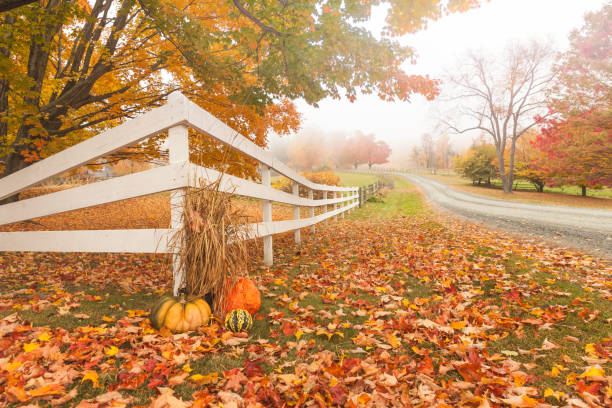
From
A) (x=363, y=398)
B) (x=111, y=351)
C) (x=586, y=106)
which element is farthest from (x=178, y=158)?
(x=586, y=106)

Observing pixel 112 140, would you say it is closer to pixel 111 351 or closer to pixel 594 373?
pixel 111 351

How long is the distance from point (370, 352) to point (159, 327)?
5.20 ft

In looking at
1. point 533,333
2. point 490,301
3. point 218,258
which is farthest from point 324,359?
point 490,301

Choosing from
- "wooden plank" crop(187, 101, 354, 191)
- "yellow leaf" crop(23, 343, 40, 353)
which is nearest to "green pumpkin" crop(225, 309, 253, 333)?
"yellow leaf" crop(23, 343, 40, 353)

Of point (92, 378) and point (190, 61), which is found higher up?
point (190, 61)

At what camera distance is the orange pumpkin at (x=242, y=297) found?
2.52m

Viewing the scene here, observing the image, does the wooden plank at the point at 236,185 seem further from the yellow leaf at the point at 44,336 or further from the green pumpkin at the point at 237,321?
the yellow leaf at the point at 44,336

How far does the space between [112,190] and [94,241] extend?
551 millimetres

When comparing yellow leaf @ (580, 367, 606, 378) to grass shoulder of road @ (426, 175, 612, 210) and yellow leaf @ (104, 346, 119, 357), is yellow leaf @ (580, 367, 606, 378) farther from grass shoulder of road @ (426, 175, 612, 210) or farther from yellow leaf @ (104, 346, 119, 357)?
grass shoulder of road @ (426, 175, 612, 210)

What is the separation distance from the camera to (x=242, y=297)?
8.39 feet

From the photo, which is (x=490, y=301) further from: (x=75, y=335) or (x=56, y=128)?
(x=56, y=128)

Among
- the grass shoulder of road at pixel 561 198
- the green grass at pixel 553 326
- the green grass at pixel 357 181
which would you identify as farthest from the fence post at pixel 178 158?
the green grass at pixel 357 181

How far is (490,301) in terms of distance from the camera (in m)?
2.90

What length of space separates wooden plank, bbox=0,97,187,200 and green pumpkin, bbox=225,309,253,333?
160cm
